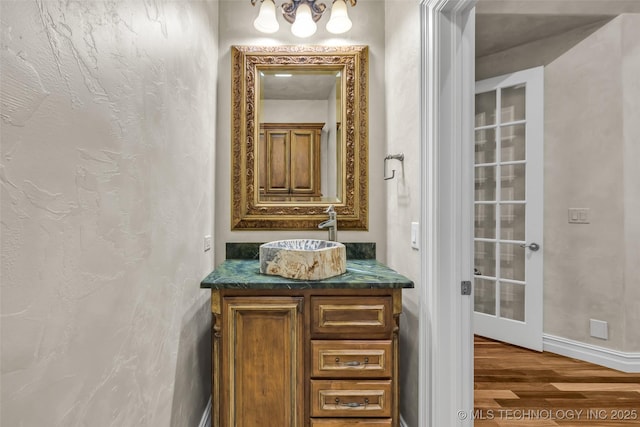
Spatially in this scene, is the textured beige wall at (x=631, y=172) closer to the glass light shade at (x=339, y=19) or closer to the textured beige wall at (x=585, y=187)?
the textured beige wall at (x=585, y=187)

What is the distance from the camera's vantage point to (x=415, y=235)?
1477 mm

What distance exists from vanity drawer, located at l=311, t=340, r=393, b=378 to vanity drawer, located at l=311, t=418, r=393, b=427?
0.60 ft

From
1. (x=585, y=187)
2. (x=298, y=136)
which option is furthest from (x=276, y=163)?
(x=585, y=187)

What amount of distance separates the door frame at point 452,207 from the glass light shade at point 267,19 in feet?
3.15

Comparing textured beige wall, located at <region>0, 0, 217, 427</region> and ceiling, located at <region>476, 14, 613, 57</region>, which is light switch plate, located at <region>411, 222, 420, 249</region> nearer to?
textured beige wall, located at <region>0, 0, 217, 427</region>

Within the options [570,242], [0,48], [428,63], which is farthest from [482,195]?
[0,48]

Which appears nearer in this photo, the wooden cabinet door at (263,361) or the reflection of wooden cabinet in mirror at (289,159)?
the wooden cabinet door at (263,361)

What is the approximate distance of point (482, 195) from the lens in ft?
9.71

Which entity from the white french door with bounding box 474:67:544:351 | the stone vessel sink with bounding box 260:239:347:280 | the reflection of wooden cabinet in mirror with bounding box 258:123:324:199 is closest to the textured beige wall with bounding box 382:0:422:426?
the stone vessel sink with bounding box 260:239:347:280

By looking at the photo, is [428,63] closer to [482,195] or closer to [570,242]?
[482,195]

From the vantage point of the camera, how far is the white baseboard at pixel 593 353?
2.38m

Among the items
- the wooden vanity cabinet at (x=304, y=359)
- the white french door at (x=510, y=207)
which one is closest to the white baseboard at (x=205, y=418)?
the wooden vanity cabinet at (x=304, y=359)

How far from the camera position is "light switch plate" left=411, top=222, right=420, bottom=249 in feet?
4.72

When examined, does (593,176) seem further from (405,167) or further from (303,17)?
(303,17)
